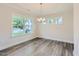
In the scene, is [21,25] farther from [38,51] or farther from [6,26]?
[38,51]

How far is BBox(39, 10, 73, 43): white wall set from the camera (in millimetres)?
4344

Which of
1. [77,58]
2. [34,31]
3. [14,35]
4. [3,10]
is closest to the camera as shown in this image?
[77,58]

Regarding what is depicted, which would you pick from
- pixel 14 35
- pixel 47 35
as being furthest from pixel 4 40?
pixel 47 35

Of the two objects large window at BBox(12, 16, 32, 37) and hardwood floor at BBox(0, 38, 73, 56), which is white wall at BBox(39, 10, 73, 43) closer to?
large window at BBox(12, 16, 32, 37)

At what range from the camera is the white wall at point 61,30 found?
4.34 metres

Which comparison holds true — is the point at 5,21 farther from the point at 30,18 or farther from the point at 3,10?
the point at 30,18

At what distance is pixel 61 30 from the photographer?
473cm

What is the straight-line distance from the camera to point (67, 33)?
4473mm

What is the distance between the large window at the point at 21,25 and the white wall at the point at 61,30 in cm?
93

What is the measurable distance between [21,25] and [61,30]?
81.5 inches

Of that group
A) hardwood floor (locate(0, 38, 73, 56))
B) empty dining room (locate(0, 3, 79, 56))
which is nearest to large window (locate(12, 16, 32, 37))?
empty dining room (locate(0, 3, 79, 56))

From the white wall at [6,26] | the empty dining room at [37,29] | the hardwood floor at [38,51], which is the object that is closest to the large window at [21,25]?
the empty dining room at [37,29]

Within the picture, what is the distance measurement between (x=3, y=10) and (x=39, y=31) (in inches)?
123

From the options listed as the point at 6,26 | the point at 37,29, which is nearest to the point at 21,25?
the point at 6,26
